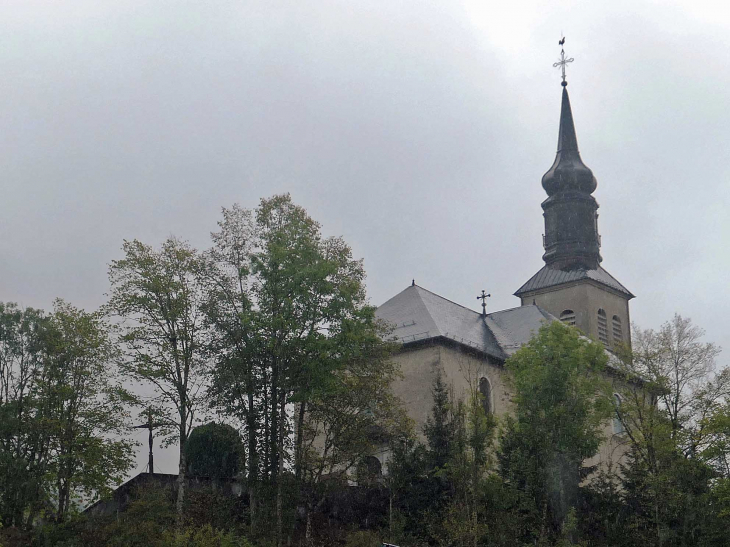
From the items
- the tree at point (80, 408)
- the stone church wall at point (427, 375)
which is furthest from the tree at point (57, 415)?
the stone church wall at point (427, 375)

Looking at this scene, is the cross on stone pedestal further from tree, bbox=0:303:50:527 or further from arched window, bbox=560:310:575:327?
arched window, bbox=560:310:575:327

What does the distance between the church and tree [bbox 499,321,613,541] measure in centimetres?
252

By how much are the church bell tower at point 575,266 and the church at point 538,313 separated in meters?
0.06

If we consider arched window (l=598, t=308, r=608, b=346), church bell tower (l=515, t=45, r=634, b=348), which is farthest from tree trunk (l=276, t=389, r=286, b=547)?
arched window (l=598, t=308, r=608, b=346)

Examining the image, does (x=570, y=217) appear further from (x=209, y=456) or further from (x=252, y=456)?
(x=252, y=456)

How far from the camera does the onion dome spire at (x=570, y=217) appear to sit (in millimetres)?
52406

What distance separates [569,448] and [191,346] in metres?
13.3

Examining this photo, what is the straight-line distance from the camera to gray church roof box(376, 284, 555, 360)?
40.1m

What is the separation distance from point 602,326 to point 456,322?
12.8 meters

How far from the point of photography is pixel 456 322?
142 feet

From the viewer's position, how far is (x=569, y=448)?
3228 cm

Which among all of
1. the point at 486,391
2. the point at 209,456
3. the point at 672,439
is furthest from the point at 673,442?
the point at 209,456

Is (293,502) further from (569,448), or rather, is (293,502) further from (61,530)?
(569,448)

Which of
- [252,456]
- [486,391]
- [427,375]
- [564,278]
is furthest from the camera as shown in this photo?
[564,278]
